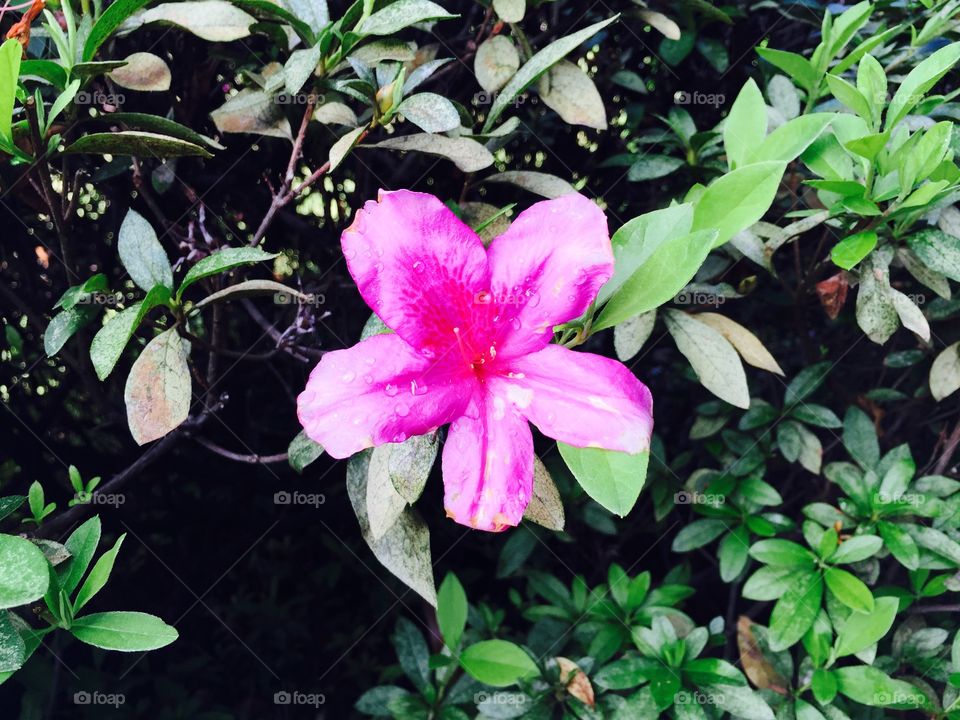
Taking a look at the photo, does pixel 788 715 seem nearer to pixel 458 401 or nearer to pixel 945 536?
pixel 945 536

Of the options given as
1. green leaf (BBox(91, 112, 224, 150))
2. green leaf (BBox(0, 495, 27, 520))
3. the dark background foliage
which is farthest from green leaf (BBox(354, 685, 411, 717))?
green leaf (BBox(91, 112, 224, 150))

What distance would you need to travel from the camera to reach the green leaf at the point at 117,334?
2.79ft

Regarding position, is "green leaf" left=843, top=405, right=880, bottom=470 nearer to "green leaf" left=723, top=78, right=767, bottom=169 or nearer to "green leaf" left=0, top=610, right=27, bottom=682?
"green leaf" left=723, top=78, right=767, bottom=169

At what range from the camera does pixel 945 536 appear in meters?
1.30

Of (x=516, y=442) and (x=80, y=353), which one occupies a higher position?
(x=516, y=442)

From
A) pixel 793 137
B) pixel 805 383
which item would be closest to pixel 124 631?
pixel 793 137

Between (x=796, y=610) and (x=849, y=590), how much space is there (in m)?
0.10

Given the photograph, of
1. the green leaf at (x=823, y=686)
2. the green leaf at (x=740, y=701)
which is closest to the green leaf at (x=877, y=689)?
the green leaf at (x=823, y=686)

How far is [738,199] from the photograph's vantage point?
83cm

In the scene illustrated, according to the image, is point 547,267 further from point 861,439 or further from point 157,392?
point 861,439

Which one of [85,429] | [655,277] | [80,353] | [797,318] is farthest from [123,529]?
[797,318]

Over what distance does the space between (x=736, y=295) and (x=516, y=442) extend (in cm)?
69

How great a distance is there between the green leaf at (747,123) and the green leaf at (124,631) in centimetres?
100

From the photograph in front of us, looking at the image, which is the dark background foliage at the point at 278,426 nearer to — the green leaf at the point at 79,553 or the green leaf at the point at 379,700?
the green leaf at the point at 379,700
